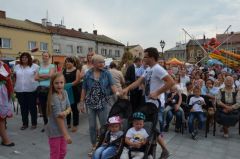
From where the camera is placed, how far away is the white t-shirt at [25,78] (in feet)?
20.2

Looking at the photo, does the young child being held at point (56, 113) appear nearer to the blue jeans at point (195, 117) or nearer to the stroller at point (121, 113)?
the stroller at point (121, 113)

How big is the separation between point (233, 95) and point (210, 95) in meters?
0.59

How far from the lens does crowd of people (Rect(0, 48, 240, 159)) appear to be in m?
3.80

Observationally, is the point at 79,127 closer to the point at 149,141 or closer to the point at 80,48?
the point at 149,141

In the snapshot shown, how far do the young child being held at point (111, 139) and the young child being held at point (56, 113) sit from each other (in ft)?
1.81

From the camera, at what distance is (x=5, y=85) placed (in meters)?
5.20

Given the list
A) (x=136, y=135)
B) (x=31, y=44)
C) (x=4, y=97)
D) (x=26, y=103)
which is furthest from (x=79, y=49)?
(x=136, y=135)

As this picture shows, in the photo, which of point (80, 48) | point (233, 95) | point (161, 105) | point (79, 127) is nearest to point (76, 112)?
point (79, 127)

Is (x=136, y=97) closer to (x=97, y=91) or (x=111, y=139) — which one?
(x=97, y=91)

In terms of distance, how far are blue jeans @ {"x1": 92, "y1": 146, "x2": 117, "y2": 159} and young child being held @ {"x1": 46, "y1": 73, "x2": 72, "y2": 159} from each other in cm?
50

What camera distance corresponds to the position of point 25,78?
20.3ft

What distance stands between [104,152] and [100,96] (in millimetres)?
1172

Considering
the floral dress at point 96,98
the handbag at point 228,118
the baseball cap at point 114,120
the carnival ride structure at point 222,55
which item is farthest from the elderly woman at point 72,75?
the carnival ride structure at point 222,55

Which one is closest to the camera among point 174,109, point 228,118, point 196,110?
point 228,118
